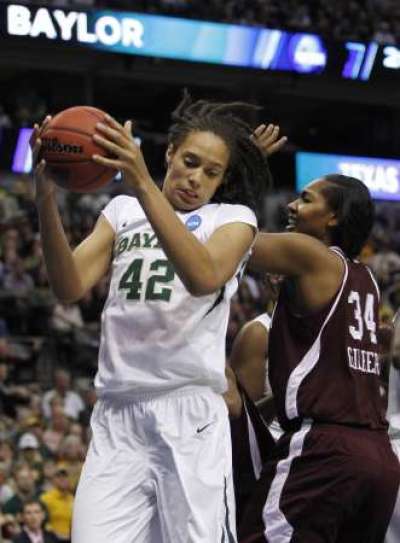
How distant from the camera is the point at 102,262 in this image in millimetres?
4281

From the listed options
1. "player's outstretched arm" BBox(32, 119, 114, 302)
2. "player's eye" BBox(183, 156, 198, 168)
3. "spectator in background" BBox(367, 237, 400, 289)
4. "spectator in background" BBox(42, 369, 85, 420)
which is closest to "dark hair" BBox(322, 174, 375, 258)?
"player's eye" BBox(183, 156, 198, 168)

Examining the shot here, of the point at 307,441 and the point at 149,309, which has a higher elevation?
the point at 149,309

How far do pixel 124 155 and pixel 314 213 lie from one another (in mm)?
1225

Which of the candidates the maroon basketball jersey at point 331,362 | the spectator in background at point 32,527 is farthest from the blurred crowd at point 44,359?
the maroon basketball jersey at point 331,362

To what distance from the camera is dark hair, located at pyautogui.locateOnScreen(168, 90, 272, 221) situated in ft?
14.1

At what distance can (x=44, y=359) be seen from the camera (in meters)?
14.1

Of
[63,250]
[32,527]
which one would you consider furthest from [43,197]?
[32,527]

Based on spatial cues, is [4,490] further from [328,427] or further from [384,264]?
[384,264]

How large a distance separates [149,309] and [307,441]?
0.77 meters

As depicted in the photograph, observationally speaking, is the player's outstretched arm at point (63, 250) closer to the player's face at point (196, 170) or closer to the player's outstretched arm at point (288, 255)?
the player's face at point (196, 170)

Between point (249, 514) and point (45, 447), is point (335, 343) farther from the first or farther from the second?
point (45, 447)

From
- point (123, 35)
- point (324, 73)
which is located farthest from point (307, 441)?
point (324, 73)

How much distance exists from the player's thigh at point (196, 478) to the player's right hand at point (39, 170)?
784mm

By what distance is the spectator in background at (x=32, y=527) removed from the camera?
31.8 ft
